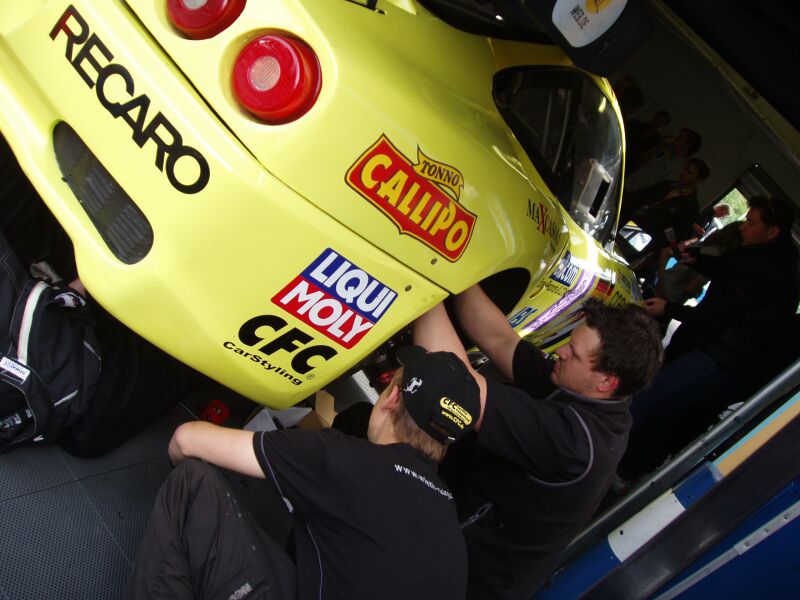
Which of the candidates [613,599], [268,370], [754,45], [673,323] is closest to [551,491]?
[613,599]

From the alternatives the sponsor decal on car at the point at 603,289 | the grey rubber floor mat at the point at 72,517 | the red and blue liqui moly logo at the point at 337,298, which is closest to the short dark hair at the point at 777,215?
the sponsor decal on car at the point at 603,289

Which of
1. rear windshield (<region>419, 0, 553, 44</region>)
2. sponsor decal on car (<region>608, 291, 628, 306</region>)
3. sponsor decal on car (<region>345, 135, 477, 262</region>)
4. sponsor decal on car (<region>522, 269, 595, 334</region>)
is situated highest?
rear windshield (<region>419, 0, 553, 44</region>)

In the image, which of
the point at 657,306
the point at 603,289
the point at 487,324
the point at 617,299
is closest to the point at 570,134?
the point at 603,289

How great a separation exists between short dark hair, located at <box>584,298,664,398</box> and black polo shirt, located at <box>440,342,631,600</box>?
0.09 m

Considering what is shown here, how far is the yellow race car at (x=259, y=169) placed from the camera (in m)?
1.39

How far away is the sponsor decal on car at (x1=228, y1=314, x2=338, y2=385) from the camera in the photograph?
1.54 metres

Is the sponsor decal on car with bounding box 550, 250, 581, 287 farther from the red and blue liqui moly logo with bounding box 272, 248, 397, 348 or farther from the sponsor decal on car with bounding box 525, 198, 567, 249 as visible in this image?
the red and blue liqui moly logo with bounding box 272, 248, 397, 348

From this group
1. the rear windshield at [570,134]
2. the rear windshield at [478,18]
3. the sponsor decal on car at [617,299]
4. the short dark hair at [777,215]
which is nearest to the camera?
the rear windshield at [478,18]

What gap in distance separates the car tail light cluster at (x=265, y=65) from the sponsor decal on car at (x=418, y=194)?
201 mm

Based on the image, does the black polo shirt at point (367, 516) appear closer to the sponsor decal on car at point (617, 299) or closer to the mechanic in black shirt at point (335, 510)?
the mechanic in black shirt at point (335, 510)

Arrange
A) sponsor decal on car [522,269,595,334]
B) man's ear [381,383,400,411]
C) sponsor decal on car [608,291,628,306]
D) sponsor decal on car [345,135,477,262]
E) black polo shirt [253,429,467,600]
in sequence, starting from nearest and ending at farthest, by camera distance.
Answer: black polo shirt [253,429,467,600] → sponsor decal on car [345,135,477,262] → man's ear [381,383,400,411] → sponsor decal on car [522,269,595,334] → sponsor decal on car [608,291,628,306]

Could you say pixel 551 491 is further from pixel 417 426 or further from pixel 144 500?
pixel 144 500

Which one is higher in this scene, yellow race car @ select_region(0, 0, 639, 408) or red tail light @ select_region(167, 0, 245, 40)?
red tail light @ select_region(167, 0, 245, 40)

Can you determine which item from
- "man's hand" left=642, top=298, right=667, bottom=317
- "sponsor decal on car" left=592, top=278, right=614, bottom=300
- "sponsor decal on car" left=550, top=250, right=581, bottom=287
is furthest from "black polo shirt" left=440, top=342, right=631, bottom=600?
"man's hand" left=642, top=298, right=667, bottom=317
